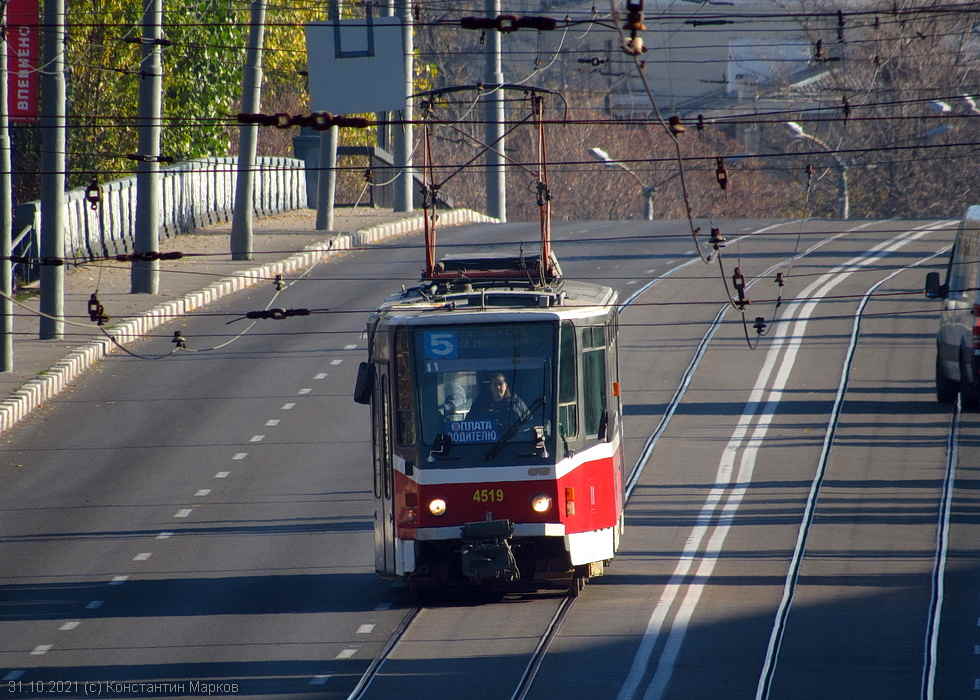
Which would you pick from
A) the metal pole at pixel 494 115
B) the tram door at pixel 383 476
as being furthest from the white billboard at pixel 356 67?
the tram door at pixel 383 476

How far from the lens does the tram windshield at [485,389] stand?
14.9 metres

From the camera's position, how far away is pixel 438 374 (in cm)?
1502

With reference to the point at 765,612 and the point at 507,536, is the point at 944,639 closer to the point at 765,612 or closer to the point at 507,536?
the point at 765,612

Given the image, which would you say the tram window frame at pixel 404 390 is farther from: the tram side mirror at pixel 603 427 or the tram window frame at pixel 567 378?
the tram side mirror at pixel 603 427

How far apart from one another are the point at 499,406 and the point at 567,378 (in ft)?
2.10

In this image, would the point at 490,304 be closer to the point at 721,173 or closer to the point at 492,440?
the point at 492,440

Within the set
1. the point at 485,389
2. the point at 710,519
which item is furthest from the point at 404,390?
the point at 710,519

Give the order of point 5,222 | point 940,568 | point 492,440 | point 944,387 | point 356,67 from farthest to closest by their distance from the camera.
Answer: point 356,67, point 5,222, point 944,387, point 940,568, point 492,440

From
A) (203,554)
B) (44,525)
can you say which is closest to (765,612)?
(203,554)

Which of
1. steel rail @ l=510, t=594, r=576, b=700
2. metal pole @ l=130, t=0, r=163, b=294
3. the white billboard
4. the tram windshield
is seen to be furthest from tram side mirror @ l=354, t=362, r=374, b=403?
the white billboard

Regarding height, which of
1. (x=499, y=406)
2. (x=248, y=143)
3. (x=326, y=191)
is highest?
(x=248, y=143)

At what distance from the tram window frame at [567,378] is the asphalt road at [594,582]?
152 cm

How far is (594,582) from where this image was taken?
628 inches

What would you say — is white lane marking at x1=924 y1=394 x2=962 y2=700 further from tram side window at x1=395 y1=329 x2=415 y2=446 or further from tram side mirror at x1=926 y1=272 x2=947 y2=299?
tram side window at x1=395 y1=329 x2=415 y2=446
